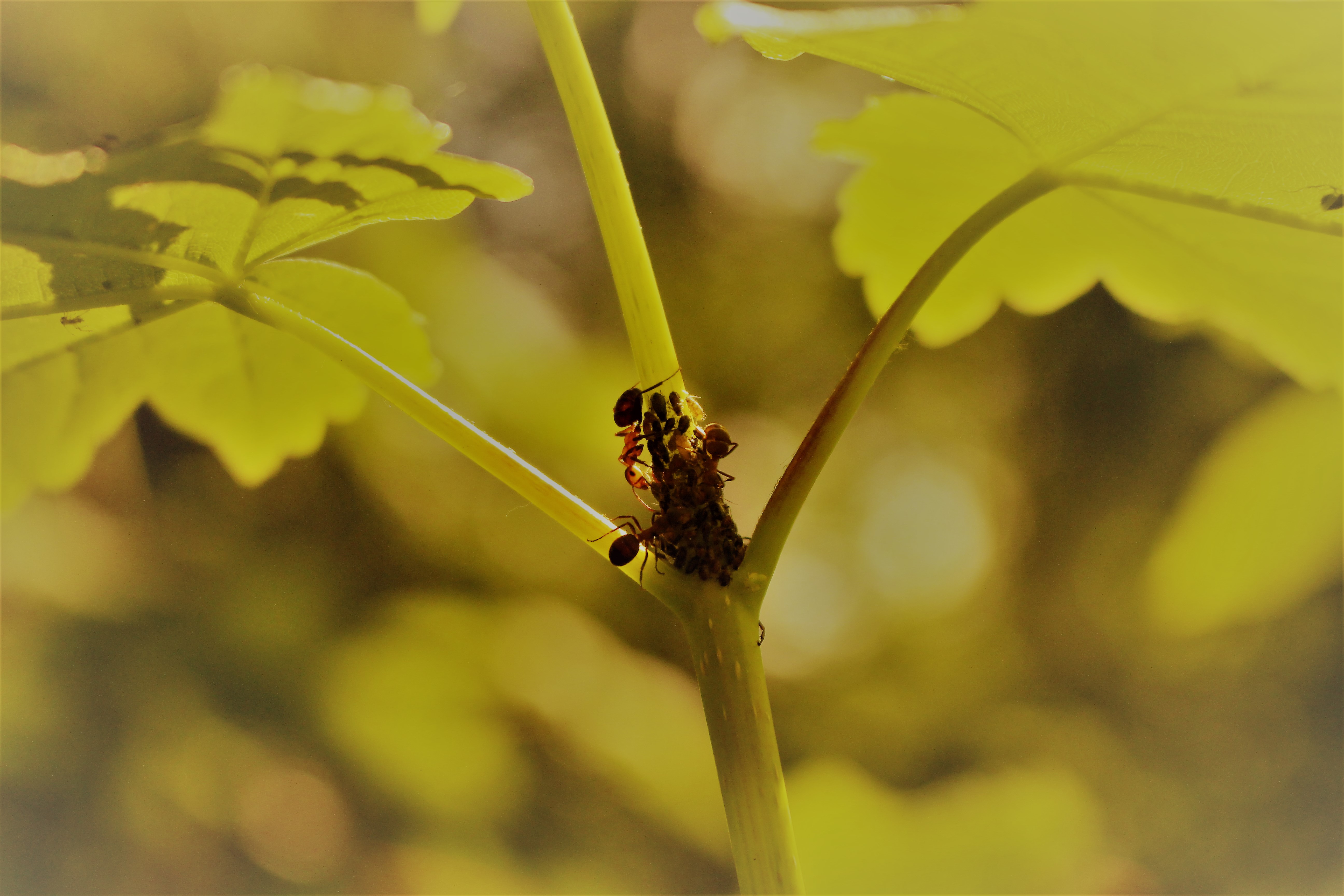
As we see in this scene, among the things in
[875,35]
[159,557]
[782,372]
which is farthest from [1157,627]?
[159,557]

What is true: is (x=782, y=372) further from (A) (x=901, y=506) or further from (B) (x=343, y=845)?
(B) (x=343, y=845)

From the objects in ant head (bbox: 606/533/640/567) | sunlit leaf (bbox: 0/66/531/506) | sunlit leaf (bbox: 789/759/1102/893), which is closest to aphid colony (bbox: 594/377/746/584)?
ant head (bbox: 606/533/640/567)

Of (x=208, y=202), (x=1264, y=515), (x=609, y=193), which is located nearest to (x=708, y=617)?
(x=609, y=193)

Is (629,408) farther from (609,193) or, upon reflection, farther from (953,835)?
(953,835)

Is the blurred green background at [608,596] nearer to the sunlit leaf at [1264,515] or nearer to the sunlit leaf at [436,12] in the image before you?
the sunlit leaf at [1264,515]

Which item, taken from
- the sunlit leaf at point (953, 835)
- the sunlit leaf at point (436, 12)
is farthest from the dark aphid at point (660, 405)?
the sunlit leaf at point (953, 835)

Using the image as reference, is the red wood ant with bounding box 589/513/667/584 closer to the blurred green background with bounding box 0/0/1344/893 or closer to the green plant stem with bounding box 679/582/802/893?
the green plant stem with bounding box 679/582/802/893
